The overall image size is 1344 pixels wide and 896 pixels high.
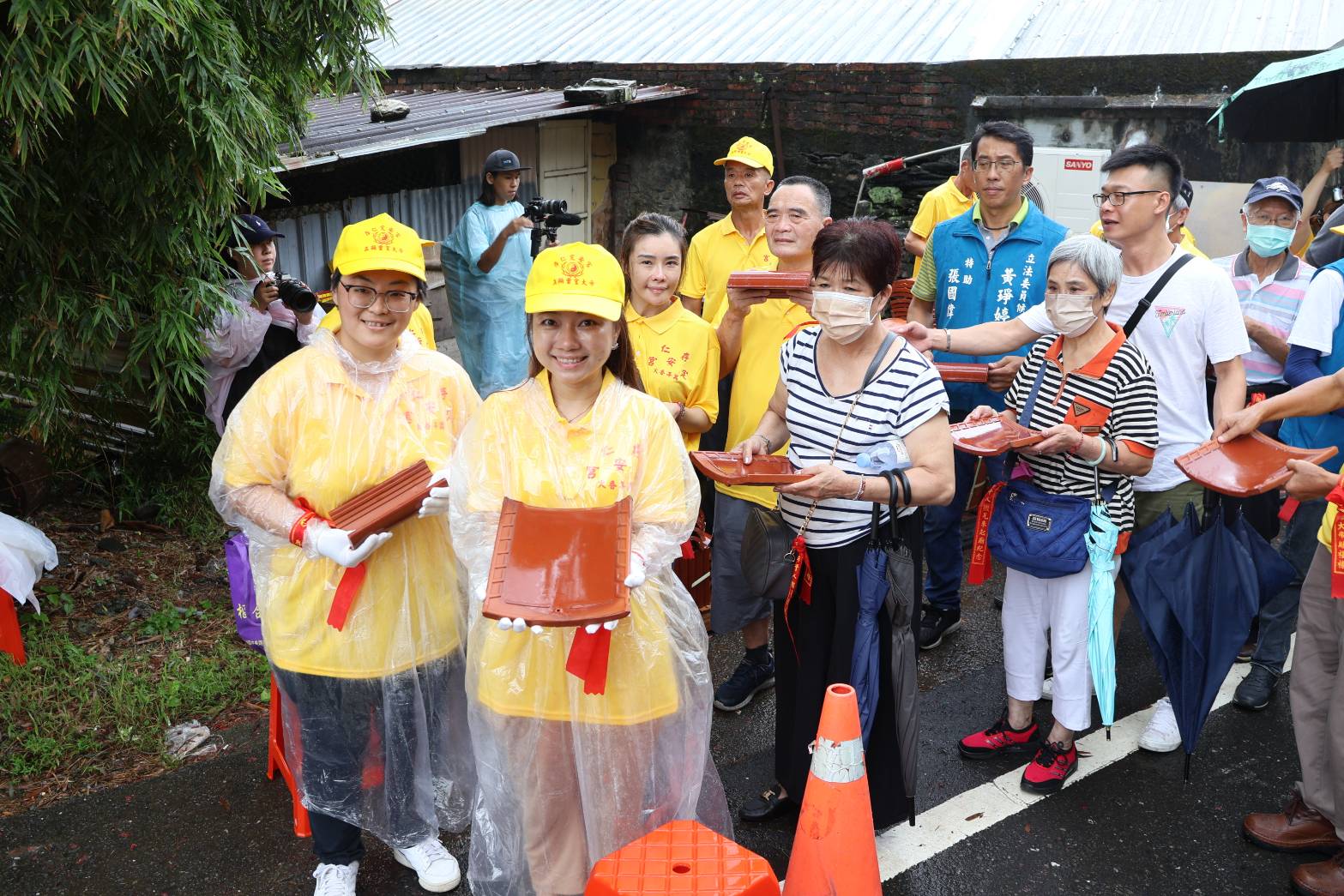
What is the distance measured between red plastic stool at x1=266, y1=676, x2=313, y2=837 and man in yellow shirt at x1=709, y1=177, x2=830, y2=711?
1637 millimetres

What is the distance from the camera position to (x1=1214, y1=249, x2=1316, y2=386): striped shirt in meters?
5.01

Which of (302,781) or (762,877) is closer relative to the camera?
(762,877)

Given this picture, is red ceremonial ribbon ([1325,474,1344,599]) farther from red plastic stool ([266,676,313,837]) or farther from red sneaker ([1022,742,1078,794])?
red plastic stool ([266,676,313,837])

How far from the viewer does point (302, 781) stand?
312 cm

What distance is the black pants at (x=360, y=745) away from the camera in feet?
10.1

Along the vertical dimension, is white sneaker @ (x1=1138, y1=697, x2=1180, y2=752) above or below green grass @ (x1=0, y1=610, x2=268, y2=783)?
above

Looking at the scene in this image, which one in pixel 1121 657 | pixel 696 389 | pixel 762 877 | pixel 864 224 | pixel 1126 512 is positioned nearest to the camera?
pixel 762 877

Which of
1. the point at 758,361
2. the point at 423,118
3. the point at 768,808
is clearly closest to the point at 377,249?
the point at 758,361

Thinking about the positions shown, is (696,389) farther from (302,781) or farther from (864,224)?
(302,781)

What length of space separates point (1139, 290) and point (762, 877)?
2.52m

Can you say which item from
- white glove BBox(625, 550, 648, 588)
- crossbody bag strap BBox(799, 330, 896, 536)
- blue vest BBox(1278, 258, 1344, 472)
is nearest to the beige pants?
blue vest BBox(1278, 258, 1344, 472)

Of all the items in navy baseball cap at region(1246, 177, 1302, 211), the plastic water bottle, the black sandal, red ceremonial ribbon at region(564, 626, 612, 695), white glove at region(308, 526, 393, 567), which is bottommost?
the black sandal

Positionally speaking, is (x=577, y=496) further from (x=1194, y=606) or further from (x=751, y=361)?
(x=1194, y=606)

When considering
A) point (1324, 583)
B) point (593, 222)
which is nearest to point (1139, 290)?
point (1324, 583)
